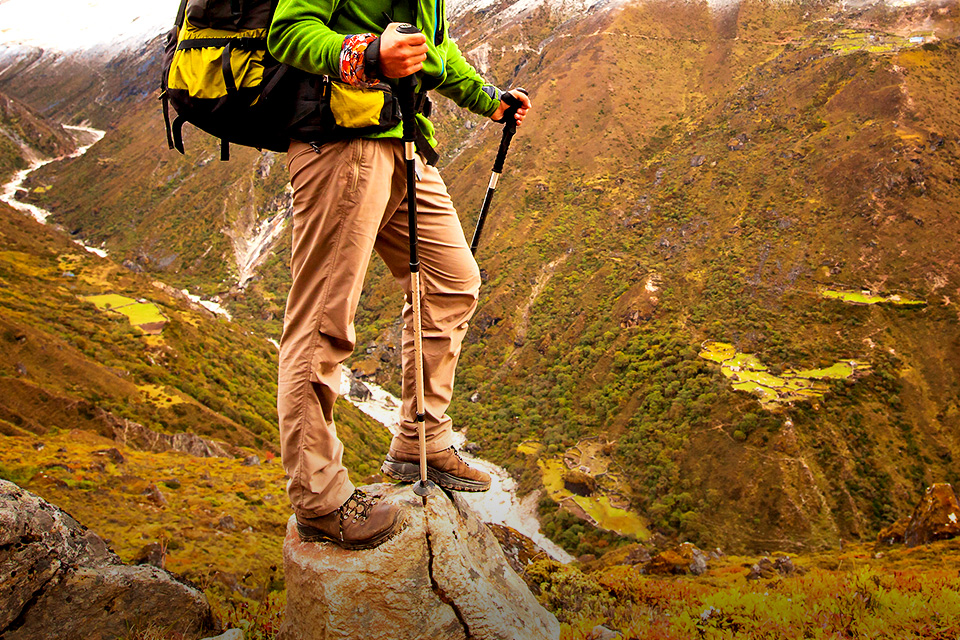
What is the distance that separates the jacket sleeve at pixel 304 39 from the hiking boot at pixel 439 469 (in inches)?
100

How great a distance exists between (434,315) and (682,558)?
1405cm

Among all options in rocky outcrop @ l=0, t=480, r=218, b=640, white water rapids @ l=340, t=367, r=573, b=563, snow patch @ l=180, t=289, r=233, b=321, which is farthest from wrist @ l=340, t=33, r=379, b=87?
snow patch @ l=180, t=289, r=233, b=321

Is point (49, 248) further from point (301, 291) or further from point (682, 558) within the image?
point (301, 291)

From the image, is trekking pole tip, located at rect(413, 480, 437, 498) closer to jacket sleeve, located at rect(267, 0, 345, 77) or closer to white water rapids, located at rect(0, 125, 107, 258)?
jacket sleeve, located at rect(267, 0, 345, 77)

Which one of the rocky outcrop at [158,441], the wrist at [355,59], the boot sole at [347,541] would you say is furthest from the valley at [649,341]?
the wrist at [355,59]

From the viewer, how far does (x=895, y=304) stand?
54375 millimetres

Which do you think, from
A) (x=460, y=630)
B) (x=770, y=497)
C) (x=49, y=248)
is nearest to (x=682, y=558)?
(x=460, y=630)

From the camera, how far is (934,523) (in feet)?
51.7

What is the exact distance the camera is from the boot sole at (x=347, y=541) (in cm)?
354

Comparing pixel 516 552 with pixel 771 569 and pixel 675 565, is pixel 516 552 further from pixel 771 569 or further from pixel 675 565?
pixel 675 565

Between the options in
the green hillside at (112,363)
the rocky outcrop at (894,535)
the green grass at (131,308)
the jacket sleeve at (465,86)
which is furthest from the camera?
the green grass at (131,308)

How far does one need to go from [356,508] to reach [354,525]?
0.32ft

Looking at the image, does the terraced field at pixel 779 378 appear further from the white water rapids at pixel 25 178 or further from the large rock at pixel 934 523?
the white water rapids at pixel 25 178

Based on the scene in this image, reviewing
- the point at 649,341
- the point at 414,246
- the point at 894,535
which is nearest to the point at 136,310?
the point at 894,535
